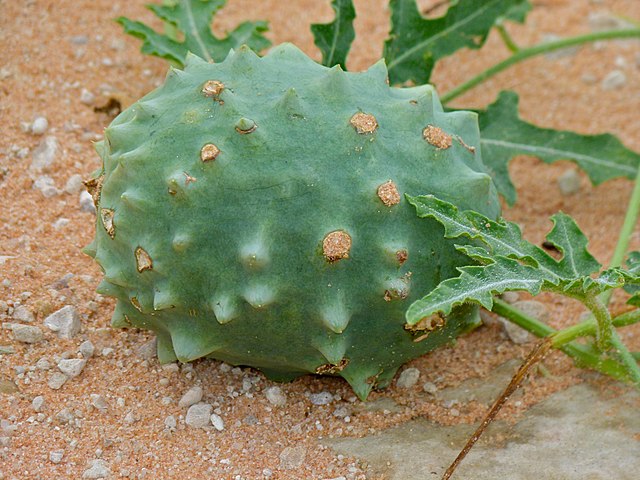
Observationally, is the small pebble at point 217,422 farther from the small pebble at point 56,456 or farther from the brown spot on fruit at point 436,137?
the brown spot on fruit at point 436,137

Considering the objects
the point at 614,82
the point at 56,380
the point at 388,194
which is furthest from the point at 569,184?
the point at 56,380

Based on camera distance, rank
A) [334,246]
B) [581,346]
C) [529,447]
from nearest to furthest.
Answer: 1. [334,246]
2. [529,447]
3. [581,346]

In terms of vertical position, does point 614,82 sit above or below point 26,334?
above

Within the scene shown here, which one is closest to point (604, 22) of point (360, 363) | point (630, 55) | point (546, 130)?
point (630, 55)

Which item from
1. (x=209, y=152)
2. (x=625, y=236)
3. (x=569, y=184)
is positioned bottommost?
(x=569, y=184)

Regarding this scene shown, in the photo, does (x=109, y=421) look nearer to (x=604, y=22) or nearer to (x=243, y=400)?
(x=243, y=400)

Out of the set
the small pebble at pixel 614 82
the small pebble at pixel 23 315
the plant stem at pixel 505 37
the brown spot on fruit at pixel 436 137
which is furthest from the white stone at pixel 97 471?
the small pebble at pixel 614 82

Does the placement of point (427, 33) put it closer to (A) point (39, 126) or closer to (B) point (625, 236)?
(B) point (625, 236)
